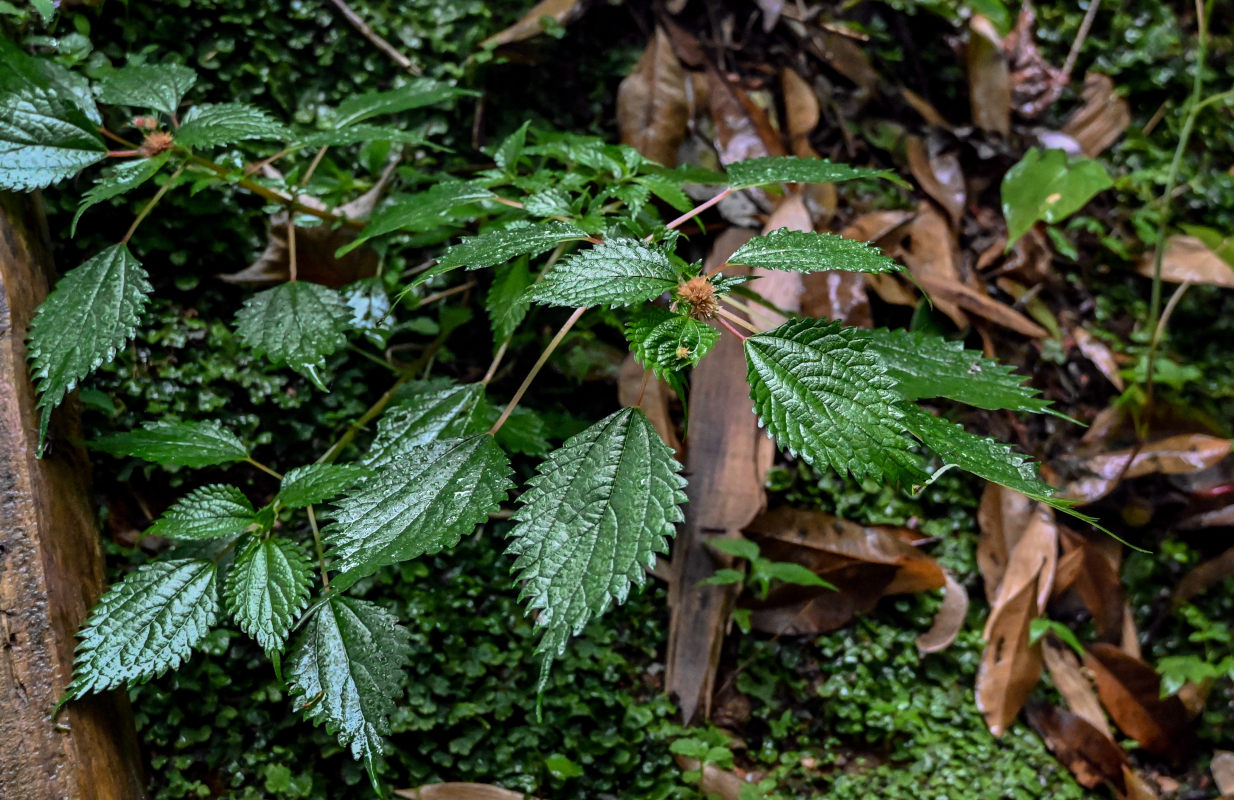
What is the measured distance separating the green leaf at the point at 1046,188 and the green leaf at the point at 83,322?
238 cm

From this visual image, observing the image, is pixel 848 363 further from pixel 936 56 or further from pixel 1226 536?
pixel 936 56

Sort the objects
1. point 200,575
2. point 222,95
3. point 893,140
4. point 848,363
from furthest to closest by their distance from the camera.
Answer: point 893,140, point 222,95, point 200,575, point 848,363

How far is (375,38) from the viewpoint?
224 centimetres

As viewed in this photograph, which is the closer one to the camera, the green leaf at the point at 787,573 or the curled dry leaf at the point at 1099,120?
the green leaf at the point at 787,573

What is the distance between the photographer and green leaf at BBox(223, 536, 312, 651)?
1308 millimetres

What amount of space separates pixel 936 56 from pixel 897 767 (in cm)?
237

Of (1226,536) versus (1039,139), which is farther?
(1039,139)

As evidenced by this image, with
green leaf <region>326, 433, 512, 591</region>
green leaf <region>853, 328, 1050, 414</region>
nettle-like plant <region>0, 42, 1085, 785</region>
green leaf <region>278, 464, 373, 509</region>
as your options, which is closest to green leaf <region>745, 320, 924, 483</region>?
nettle-like plant <region>0, 42, 1085, 785</region>

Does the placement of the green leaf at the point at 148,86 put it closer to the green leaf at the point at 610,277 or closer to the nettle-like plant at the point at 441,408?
the nettle-like plant at the point at 441,408

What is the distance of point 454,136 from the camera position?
2.28 metres

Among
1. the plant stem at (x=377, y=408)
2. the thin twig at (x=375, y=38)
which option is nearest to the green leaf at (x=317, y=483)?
the plant stem at (x=377, y=408)

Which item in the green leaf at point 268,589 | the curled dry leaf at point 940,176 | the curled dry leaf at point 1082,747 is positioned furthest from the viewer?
the curled dry leaf at point 940,176

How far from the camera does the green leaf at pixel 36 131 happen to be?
1513 millimetres

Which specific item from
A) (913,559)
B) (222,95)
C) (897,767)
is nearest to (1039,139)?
(913,559)
